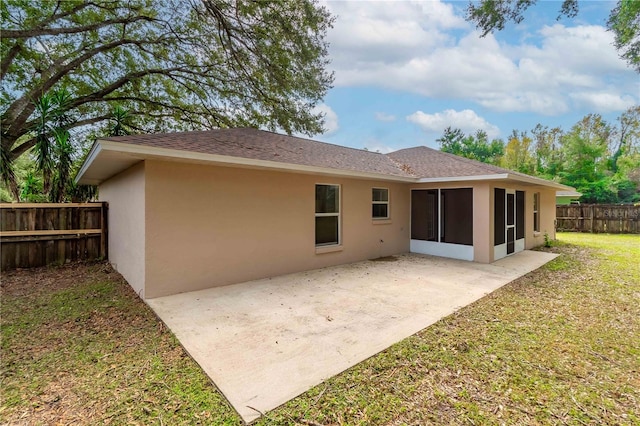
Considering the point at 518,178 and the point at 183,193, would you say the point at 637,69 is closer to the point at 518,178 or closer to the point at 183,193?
the point at 518,178

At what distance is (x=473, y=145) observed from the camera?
1328 inches

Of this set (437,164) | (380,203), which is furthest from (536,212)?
(380,203)

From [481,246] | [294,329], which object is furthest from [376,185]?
[294,329]

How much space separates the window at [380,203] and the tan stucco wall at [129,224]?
6166mm

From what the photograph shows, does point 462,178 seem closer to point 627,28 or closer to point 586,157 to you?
point 627,28

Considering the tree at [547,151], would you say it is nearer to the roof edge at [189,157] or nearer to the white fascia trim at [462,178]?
the white fascia trim at [462,178]

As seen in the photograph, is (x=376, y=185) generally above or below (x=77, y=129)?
below

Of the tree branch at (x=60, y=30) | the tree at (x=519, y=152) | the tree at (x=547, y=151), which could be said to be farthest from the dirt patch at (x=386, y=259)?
the tree at (x=519, y=152)

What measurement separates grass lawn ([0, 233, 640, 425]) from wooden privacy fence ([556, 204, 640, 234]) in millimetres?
16531

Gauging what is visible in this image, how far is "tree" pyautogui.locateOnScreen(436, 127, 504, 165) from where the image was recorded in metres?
32.6

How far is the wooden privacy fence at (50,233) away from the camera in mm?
7020

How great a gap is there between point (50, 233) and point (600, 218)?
25471 millimetres

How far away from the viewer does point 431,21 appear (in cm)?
904

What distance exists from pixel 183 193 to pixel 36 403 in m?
3.54
